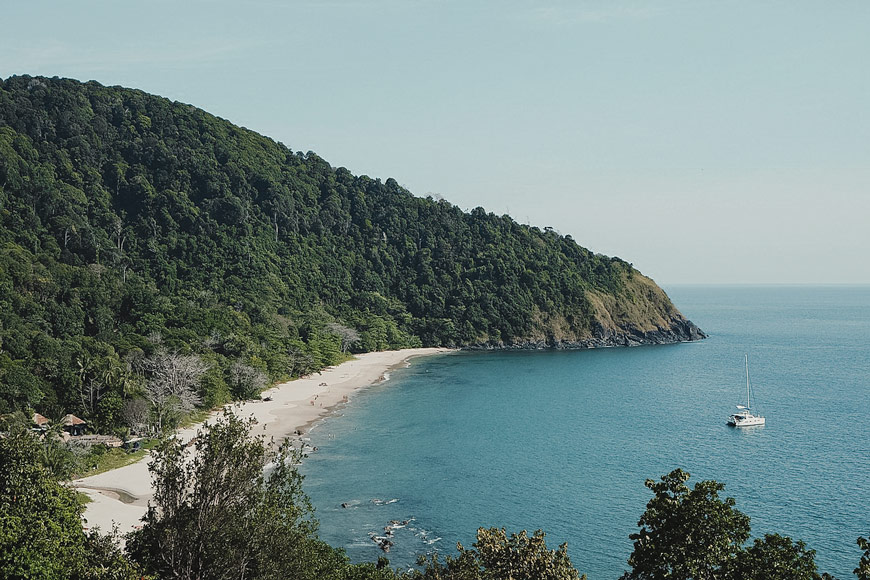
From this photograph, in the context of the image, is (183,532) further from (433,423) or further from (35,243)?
(35,243)

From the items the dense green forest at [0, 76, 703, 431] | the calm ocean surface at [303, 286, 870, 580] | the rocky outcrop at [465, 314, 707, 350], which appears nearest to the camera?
the calm ocean surface at [303, 286, 870, 580]

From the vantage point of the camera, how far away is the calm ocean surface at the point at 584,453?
41.2 m

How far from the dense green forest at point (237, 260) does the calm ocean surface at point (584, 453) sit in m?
18.2

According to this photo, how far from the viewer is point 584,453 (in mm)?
57031

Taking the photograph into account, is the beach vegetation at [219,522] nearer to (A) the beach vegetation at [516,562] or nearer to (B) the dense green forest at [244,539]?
(B) the dense green forest at [244,539]

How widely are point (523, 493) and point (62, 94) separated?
121357 mm

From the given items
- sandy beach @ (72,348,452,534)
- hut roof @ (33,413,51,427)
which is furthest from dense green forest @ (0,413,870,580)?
hut roof @ (33,413,51,427)

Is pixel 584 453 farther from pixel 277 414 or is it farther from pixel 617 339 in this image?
pixel 617 339

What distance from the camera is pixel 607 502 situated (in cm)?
4503

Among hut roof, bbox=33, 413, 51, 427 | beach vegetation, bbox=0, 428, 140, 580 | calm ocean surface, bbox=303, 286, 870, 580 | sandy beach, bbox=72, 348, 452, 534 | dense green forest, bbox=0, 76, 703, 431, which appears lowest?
calm ocean surface, bbox=303, 286, 870, 580

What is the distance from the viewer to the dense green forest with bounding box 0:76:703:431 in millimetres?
79250

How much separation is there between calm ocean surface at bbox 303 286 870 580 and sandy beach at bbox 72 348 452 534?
306cm

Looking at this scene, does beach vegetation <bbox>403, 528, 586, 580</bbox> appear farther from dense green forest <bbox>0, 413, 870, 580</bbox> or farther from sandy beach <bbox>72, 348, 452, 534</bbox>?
sandy beach <bbox>72, 348, 452, 534</bbox>

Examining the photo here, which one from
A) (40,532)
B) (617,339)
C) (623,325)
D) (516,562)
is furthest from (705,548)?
(623,325)
